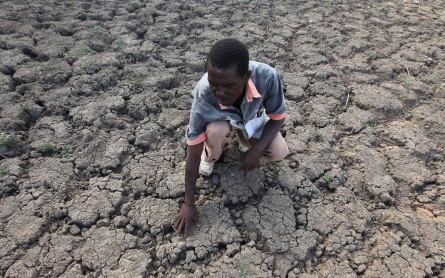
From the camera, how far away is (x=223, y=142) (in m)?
2.22

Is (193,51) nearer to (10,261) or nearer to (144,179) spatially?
(144,179)

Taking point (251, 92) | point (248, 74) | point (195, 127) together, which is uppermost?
point (248, 74)

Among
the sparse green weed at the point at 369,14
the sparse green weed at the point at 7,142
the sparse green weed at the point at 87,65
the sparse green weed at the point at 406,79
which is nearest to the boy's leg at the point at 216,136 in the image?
the sparse green weed at the point at 7,142

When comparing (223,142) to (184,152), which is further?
(184,152)

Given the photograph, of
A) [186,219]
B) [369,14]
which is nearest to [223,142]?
[186,219]

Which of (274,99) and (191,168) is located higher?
(274,99)

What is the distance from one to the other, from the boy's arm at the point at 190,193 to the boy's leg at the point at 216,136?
143 mm

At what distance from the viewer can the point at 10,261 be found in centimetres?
190

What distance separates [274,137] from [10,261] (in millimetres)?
1692

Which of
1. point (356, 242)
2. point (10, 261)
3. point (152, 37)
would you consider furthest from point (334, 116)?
point (10, 261)

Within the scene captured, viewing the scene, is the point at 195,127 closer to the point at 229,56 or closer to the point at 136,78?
the point at 229,56

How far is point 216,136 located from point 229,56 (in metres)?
0.60

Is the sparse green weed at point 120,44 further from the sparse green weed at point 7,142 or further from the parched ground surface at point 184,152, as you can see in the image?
the sparse green weed at point 7,142

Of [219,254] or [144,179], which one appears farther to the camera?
[144,179]
